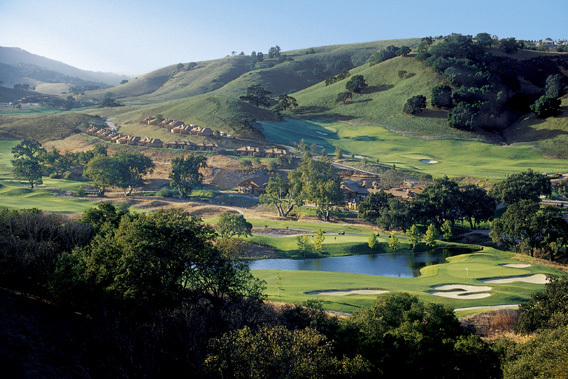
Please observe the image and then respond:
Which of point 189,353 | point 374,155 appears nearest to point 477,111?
point 374,155

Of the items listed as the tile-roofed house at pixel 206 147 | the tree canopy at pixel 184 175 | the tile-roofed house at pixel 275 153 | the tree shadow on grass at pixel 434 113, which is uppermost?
the tree shadow on grass at pixel 434 113

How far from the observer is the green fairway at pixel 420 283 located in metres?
35.4

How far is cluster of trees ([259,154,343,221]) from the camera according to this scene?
8056 cm

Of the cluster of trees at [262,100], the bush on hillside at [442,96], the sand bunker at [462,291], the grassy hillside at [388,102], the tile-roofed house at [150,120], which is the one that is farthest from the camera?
the cluster of trees at [262,100]

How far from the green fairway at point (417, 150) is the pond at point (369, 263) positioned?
48967mm

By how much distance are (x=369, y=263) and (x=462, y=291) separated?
16.8 metres

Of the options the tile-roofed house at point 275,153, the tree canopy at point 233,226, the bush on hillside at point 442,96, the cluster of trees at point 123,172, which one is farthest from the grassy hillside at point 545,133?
the tree canopy at point 233,226

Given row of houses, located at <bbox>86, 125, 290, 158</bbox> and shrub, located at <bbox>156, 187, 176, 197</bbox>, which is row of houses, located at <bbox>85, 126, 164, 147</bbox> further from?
shrub, located at <bbox>156, 187, 176, 197</bbox>

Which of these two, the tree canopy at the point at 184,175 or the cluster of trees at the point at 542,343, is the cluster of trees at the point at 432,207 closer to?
the tree canopy at the point at 184,175

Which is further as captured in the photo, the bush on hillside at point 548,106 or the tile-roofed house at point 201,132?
the bush on hillside at point 548,106

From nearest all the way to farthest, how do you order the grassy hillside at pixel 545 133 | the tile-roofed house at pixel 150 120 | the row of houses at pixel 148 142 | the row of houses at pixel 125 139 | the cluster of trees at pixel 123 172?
1. the cluster of trees at pixel 123 172
2. the row of houses at pixel 148 142
3. the row of houses at pixel 125 139
4. the grassy hillside at pixel 545 133
5. the tile-roofed house at pixel 150 120

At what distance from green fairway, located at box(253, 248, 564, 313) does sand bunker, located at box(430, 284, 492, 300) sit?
700mm

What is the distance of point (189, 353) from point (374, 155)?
378 ft

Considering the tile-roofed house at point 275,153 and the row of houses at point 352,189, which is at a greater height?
the tile-roofed house at point 275,153
